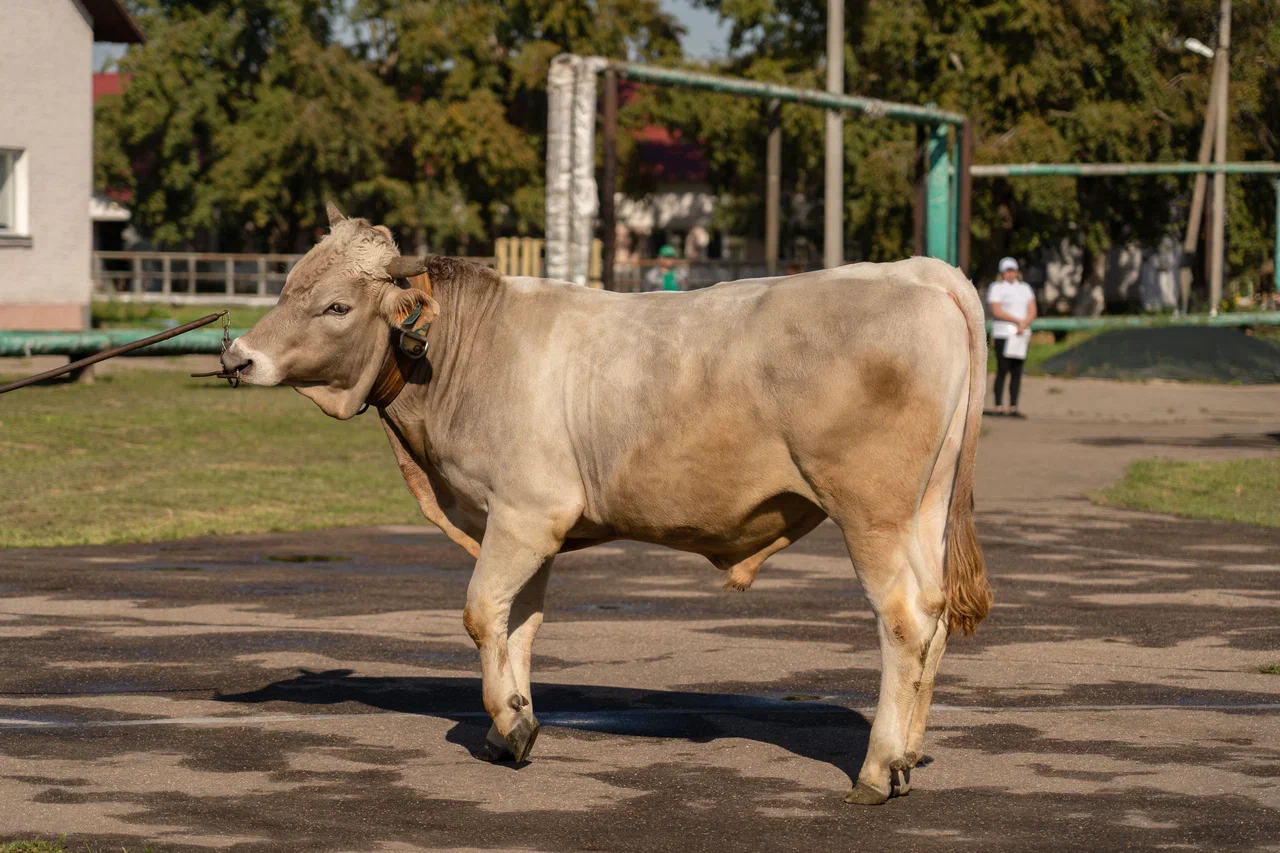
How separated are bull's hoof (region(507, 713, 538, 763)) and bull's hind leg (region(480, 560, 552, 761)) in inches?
6.1

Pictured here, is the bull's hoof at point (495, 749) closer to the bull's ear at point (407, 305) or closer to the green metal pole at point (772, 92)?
the bull's ear at point (407, 305)

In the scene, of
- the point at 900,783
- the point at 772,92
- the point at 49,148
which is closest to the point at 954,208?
the point at 772,92

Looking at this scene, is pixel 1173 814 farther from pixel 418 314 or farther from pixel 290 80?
pixel 290 80

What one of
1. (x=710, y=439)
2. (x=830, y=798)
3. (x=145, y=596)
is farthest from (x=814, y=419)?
(x=145, y=596)

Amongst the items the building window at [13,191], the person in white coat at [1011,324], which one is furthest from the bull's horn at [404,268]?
the building window at [13,191]

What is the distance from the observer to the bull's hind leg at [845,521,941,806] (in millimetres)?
6230

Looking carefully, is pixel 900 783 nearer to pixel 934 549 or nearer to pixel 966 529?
pixel 934 549

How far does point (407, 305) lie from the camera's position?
6832mm

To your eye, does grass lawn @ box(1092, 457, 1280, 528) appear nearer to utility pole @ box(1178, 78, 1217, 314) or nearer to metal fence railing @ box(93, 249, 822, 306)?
utility pole @ box(1178, 78, 1217, 314)

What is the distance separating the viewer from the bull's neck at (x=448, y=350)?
696 centimetres

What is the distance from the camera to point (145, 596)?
10.6m

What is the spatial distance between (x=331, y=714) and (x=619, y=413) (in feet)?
6.38

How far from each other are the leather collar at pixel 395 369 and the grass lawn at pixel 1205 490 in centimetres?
886

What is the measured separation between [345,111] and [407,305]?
186ft
